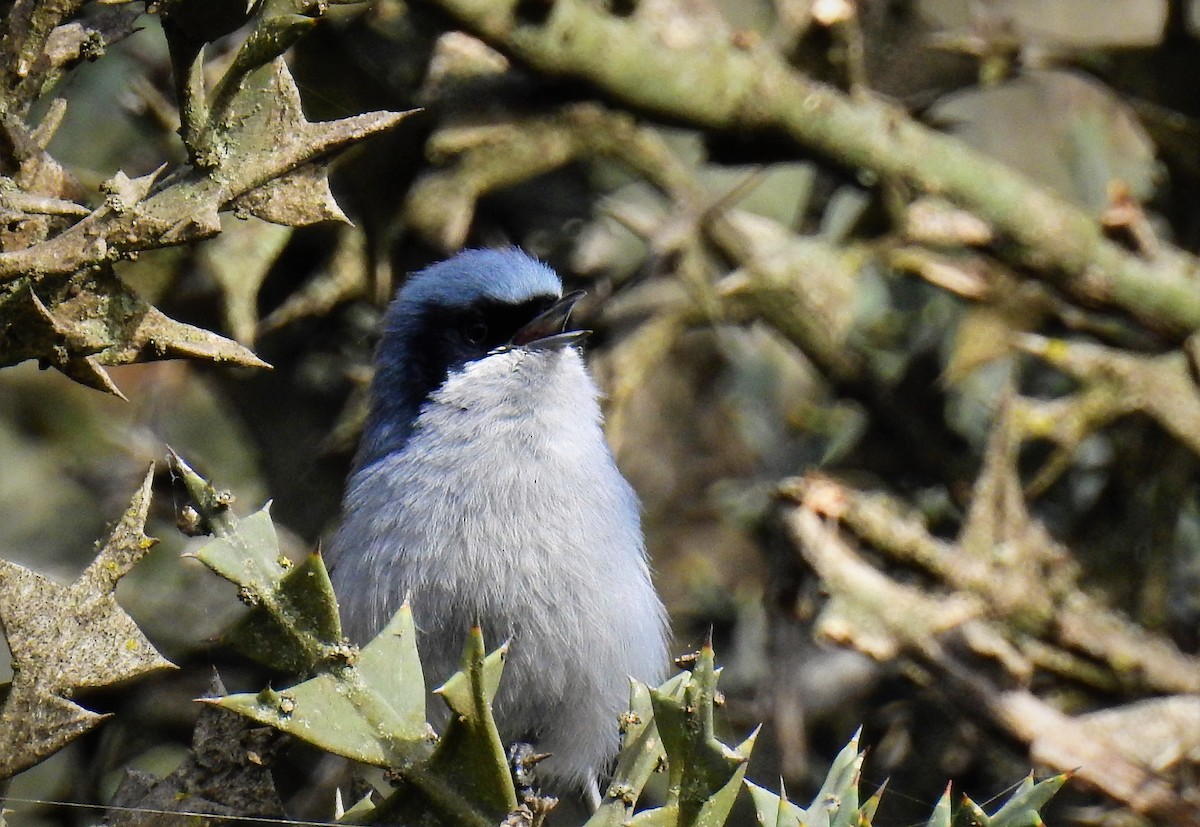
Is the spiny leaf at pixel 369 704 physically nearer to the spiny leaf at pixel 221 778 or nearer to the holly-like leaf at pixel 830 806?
the spiny leaf at pixel 221 778

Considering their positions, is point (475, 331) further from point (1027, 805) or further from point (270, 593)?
point (1027, 805)

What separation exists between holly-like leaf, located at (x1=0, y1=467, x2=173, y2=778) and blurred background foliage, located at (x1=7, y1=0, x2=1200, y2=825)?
64.3 inches

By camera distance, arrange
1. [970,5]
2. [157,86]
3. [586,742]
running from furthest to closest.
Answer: [970,5] < [157,86] < [586,742]

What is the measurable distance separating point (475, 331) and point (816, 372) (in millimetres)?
1237

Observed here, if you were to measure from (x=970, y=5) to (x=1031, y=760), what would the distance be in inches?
101

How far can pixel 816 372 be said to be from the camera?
4.25 metres

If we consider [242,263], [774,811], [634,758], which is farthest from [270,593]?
[242,263]

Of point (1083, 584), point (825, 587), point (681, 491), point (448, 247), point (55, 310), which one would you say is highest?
point (55, 310)

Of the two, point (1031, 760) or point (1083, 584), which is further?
point (1083, 584)

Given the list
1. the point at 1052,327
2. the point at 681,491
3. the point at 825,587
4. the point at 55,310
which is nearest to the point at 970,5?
the point at 1052,327

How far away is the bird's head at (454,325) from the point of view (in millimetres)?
3395

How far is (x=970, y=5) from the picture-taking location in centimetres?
457

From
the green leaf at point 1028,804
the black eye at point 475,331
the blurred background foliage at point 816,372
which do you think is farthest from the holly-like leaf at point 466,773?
the black eye at point 475,331

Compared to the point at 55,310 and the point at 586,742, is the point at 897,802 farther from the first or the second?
the point at 55,310
